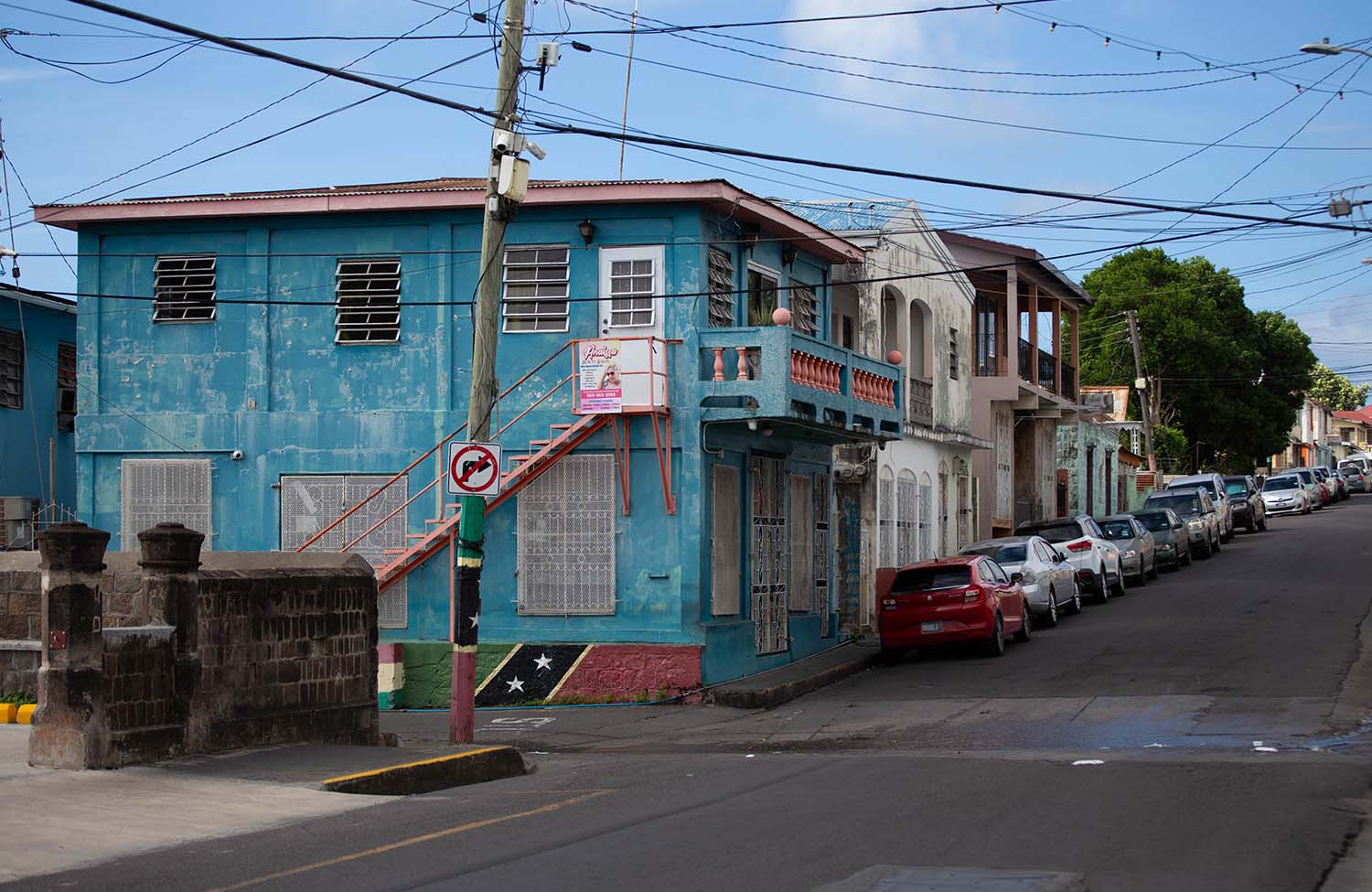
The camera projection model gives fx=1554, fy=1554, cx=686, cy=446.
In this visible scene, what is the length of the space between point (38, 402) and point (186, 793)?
18430mm

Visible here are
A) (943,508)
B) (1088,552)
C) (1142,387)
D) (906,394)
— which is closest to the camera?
(906,394)

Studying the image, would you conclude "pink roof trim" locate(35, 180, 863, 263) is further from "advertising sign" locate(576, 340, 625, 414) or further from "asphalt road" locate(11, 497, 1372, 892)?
"asphalt road" locate(11, 497, 1372, 892)

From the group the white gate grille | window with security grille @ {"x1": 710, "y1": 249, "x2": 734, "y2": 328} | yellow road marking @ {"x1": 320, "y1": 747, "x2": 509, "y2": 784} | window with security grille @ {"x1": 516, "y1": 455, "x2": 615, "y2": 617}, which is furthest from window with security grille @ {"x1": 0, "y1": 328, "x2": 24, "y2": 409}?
yellow road marking @ {"x1": 320, "y1": 747, "x2": 509, "y2": 784}

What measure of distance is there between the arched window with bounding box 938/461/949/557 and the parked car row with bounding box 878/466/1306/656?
65.3 inches

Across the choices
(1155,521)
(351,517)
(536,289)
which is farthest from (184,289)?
(1155,521)

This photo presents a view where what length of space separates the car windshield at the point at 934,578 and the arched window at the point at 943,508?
9837mm

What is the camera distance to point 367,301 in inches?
941

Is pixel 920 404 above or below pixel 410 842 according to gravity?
above

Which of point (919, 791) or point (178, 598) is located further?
point (178, 598)

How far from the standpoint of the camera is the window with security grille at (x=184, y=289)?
24.3 meters

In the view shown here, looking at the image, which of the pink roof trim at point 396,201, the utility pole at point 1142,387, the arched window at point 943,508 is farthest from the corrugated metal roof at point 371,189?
the utility pole at point 1142,387

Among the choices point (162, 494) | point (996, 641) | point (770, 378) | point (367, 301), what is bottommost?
point (996, 641)

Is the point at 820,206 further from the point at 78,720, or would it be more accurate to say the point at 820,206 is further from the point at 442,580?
the point at 78,720

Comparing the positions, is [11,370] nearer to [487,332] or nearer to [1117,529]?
[487,332]
